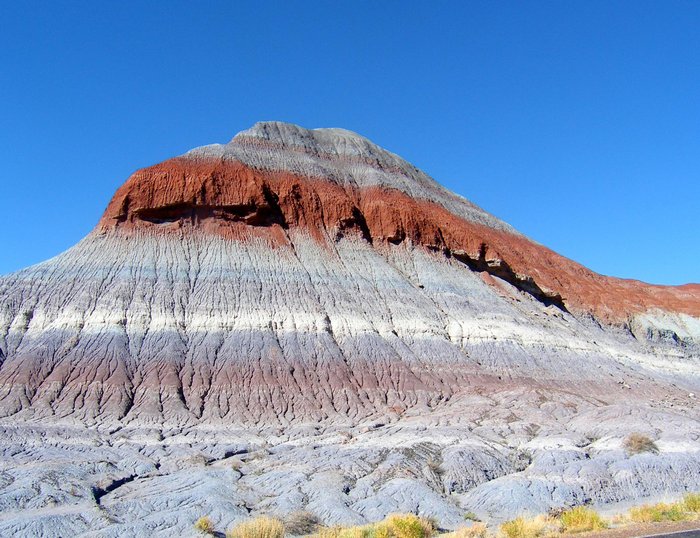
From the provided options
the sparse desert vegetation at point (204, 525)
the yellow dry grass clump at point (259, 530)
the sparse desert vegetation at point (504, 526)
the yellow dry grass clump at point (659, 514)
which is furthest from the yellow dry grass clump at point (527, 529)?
the sparse desert vegetation at point (204, 525)

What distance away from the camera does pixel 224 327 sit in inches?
2007

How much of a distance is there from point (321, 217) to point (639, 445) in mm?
40474

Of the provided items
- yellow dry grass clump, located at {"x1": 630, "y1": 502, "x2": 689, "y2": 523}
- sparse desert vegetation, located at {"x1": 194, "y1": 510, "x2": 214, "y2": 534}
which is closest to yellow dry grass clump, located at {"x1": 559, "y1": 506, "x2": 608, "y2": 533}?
yellow dry grass clump, located at {"x1": 630, "y1": 502, "x2": 689, "y2": 523}

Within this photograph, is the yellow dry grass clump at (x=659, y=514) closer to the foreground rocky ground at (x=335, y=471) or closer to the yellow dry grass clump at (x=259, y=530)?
the foreground rocky ground at (x=335, y=471)

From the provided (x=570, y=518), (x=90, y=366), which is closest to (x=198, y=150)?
(x=90, y=366)

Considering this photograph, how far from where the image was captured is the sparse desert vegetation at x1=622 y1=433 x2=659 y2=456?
31312mm

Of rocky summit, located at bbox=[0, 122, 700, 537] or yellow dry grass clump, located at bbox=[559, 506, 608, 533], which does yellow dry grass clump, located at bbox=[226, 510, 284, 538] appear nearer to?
rocky summit, located at bbox=[0, 122, 700, 537]

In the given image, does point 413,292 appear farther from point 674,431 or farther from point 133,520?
point 133,520

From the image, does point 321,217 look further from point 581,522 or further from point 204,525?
point 581,522

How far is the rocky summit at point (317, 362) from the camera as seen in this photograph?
27.7 metres

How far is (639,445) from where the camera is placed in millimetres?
31609

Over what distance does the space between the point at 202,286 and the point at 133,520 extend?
1245 inches

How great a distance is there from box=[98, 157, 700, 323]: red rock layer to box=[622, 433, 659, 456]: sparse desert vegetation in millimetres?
37302

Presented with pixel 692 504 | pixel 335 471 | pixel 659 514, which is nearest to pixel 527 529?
pixel 659 514
